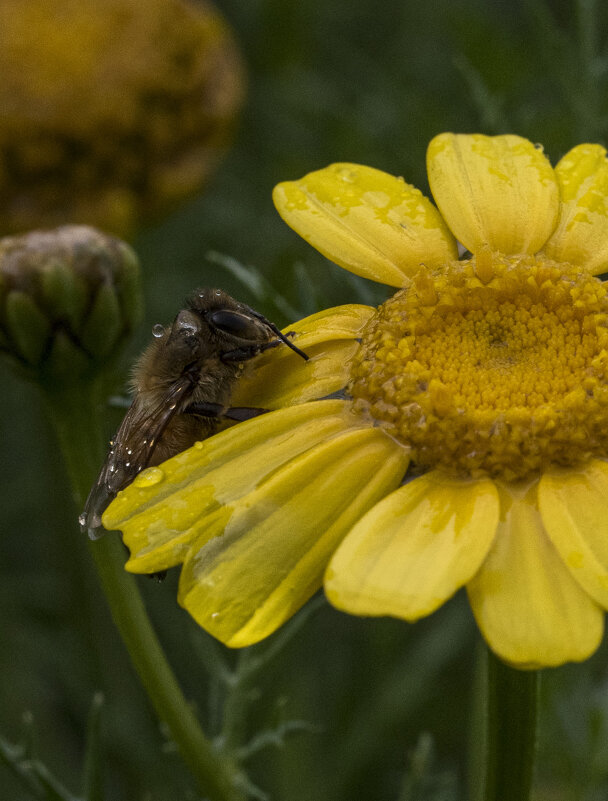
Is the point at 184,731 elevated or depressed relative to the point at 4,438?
elevated

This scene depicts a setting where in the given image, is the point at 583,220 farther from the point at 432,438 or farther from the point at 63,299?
the point at 63,299

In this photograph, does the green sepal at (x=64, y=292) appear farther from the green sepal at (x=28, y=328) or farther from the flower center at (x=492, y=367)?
the flower center at (x=492, y=367)

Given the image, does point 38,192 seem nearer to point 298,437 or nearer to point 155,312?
point 155,312

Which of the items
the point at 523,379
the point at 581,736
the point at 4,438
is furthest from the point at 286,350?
the point at 4,438

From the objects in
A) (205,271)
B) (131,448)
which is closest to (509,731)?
(131,448)

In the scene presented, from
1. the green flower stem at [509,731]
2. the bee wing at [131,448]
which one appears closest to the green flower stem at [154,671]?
the bee wing at [131,448]

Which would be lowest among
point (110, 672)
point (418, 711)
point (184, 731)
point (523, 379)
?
point (418, 711)

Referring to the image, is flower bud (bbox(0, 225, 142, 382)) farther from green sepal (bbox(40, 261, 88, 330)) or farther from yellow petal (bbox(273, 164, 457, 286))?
yellow petal (bbox(273, 164, 457, 286))

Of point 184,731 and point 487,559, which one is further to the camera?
point 184,731
